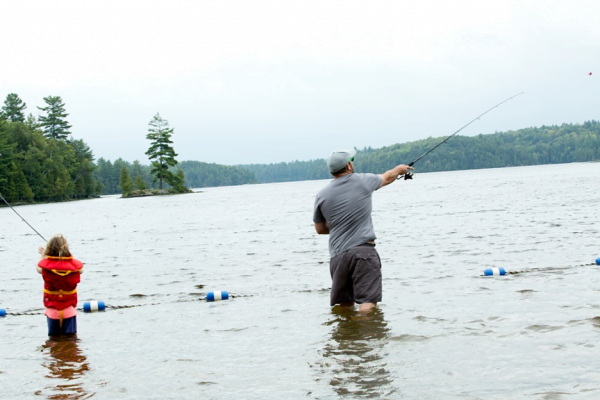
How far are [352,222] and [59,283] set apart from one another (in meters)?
3.92

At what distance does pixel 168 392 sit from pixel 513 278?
732cm

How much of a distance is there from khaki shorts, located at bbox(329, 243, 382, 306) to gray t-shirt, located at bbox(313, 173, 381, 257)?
0.10 m

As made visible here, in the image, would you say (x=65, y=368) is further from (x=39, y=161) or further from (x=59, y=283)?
(x=39, y=161)

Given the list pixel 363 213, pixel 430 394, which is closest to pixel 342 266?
pixel 363 213

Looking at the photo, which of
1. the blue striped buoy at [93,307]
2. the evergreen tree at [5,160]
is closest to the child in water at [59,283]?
the blue striped buoy at [93,307]

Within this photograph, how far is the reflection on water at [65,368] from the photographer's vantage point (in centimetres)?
624

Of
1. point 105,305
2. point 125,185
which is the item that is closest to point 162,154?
point 125,185

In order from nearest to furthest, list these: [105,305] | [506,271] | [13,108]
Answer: [105,305] < [506,271] < [13,108]

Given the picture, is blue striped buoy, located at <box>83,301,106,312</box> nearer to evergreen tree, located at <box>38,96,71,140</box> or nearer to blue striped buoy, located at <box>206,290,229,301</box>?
blue striped buoy, located at <box>206,290,229,301</box>

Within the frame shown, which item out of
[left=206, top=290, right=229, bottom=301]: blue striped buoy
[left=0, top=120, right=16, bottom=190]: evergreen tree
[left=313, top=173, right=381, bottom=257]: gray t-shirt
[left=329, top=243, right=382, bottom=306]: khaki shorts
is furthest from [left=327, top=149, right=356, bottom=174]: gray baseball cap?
[left=0, top=120, right=16, bottom=190]: evergreen tree

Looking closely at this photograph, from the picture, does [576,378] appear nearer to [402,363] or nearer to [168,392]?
[402,363]

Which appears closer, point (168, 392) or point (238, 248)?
point (168, 392)

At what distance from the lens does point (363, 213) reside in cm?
764

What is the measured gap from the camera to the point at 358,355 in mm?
6953
